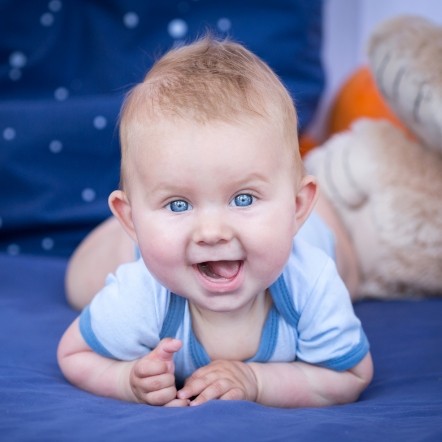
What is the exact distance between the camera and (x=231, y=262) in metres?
0.90

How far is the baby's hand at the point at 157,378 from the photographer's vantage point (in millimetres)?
924

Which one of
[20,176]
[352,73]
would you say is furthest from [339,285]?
[352,73]

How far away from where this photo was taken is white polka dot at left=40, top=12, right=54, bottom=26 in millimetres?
1943

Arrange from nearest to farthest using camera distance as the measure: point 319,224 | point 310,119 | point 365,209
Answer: point 319,224, point 365,209, point 310,119

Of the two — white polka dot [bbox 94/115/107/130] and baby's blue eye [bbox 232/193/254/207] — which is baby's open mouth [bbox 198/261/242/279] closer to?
baby's blue eye [bbox 232/193/254/207]

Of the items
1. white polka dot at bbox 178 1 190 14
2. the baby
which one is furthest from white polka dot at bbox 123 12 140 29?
the baby

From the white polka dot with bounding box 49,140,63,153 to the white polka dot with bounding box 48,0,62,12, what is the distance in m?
0.33

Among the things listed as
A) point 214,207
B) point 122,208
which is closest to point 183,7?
point 122,208

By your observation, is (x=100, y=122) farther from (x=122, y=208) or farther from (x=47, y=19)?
(x=122, y=208)

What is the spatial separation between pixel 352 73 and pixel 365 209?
2.61ft

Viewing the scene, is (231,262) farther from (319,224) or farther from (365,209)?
(365,209)

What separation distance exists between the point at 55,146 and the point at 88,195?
13 centimetres

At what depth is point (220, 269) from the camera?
2.97 ft

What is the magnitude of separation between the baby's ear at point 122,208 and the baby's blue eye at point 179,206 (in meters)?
0.09
